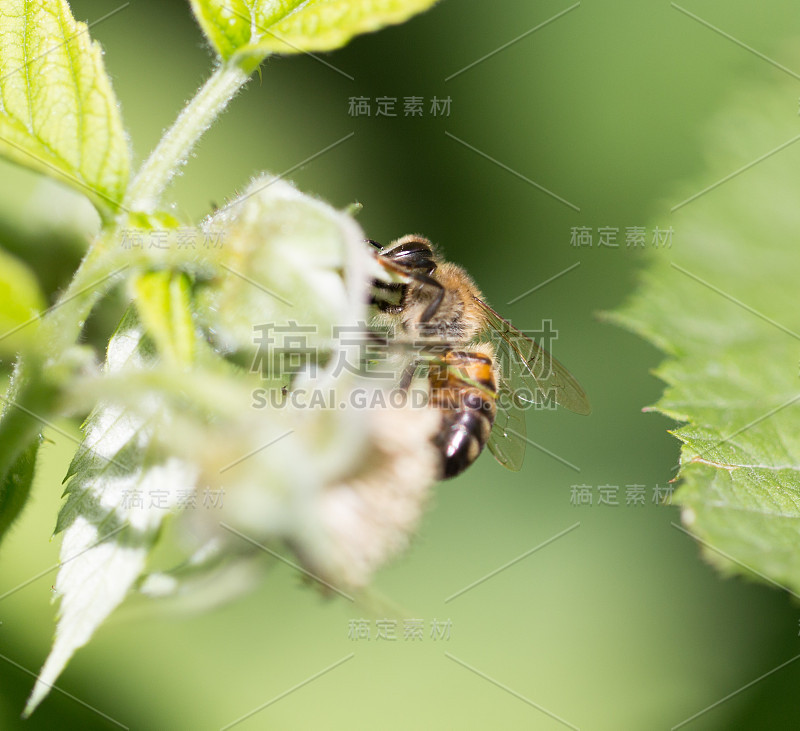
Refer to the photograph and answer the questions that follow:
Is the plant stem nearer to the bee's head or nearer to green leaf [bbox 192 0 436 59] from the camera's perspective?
green leaf [bbox 192 0 436 59]

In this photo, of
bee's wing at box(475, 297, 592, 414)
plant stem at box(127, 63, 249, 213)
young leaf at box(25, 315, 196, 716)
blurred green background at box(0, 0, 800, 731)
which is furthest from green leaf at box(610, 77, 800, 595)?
plant stem at box(127, 63, 249, 213)

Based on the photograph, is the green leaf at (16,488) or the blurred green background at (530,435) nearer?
the green leaf at (16,488)

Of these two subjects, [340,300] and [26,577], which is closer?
[340,300]

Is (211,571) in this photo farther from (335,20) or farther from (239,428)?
(335,20)

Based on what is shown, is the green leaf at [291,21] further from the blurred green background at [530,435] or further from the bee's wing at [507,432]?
the blurred green background at [530,435]

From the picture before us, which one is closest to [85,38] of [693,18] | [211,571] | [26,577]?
[211,571]

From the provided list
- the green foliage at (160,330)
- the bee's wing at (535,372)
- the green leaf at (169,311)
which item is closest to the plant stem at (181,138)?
the green foliage at (160,330)

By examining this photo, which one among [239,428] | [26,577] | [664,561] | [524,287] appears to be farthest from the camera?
[524,287]
